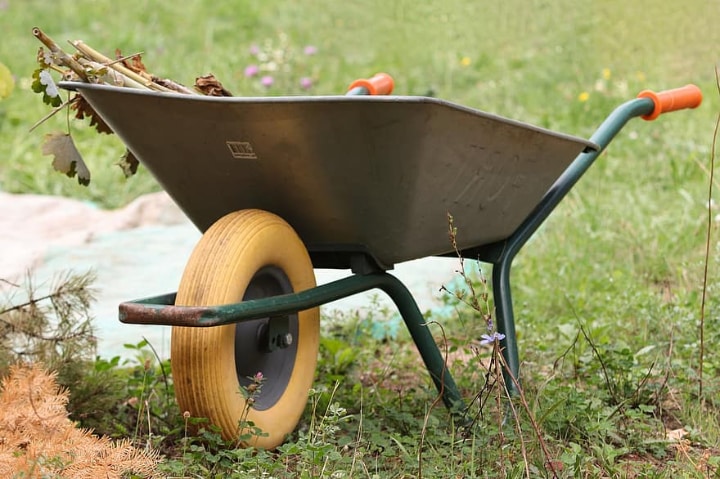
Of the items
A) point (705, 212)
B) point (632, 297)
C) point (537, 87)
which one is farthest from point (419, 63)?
Result: point (632, 297)

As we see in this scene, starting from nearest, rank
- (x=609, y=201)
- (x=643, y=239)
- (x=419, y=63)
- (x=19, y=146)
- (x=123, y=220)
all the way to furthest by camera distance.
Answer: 1. (x=643, y=239)
2. (x=609, y=201)
3. (x=123, y=220)
4. (x=19, y=146)
5. (x=419, y=63)

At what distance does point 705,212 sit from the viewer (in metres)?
4.01

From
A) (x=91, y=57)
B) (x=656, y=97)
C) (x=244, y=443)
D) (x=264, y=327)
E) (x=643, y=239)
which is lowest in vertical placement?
(x=643, y=239)

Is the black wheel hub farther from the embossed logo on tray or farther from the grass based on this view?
the embossed logo on tray

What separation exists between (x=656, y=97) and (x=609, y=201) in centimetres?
197

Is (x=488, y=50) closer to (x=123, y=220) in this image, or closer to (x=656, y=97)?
(x=123, y=220)

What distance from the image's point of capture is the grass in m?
1.96

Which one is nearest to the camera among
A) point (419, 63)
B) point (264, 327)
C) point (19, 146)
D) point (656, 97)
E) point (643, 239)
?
point (264, 327)

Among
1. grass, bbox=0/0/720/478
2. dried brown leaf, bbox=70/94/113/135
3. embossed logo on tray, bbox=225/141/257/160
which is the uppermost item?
dried brown leaf, bbox=70/94/113/135

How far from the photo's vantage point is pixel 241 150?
187 centimetres

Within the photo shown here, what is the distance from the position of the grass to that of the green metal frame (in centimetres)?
8

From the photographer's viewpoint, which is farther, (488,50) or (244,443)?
(488,50)

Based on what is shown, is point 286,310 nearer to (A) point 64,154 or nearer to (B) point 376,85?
(A) point 64,154

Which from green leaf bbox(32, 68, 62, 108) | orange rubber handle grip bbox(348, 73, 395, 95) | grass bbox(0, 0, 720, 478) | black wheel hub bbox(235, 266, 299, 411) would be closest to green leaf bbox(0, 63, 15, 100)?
green leaf bbox(32, 68, 62, 108)
